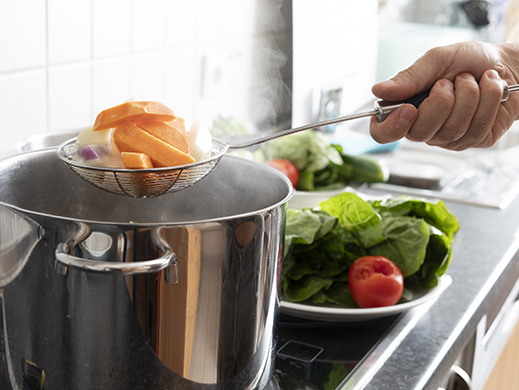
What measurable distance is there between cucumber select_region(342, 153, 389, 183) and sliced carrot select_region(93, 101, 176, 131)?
0.89 metres

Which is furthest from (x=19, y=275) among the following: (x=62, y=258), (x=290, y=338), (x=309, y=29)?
(x=309, y=29)

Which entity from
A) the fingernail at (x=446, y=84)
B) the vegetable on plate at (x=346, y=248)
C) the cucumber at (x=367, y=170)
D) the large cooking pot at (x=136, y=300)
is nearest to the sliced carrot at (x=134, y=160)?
the large cooking pot at (x=136, y=300)

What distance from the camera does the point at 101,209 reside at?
29.1 inches

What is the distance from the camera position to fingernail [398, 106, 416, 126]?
2.42 ft

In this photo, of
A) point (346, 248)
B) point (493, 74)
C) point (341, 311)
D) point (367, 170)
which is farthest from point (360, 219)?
point (367, 170)

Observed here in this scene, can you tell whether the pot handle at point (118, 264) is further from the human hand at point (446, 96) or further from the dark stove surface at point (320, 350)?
the human hand at point (446, 96)

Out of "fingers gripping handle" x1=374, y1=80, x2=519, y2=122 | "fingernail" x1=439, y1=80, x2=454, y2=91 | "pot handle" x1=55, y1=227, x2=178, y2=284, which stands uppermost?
"fingernail" x1=439, y1=80, x2=454, y2=91

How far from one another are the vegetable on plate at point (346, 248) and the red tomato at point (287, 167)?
1.53ft

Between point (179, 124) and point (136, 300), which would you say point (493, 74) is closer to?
point (179, 124)

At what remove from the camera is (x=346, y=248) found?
86cm

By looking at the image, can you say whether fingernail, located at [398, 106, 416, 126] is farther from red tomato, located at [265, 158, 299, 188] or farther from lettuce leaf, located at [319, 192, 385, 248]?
red tomato, located at [265, 158, 299, 188]

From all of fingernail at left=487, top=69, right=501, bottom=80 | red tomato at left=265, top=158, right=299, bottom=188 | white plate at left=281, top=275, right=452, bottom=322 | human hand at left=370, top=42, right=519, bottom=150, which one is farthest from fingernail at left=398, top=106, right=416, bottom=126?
red tomato at left=265, top=158, right=299, bottom=188

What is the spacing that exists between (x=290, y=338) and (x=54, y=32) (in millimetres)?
566

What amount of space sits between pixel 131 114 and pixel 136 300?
205 mm
